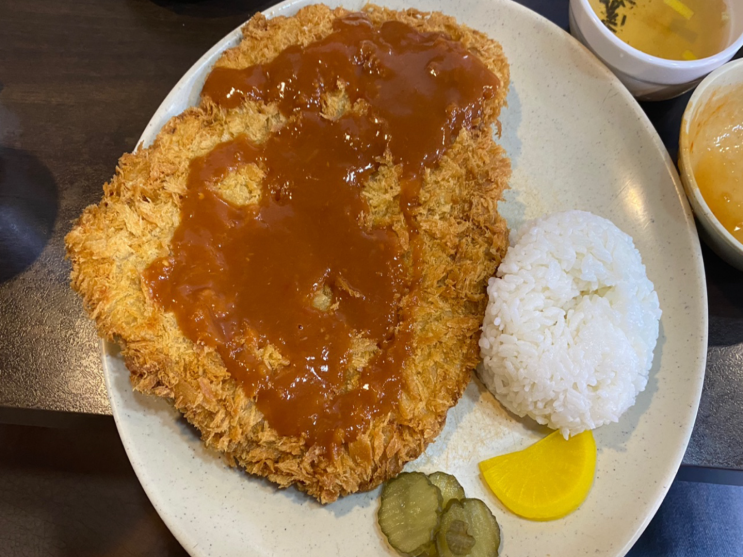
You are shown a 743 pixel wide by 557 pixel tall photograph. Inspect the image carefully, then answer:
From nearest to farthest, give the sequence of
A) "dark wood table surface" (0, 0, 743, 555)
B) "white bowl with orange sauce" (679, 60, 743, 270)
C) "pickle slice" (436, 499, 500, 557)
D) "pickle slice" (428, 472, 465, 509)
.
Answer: "pickle slice" (436, 499, 500, 557), "pickle slice" (428, 472, 465, 509), "white bowl with orange sauce" (679, 60, 743, 270), "dark wood table surface" (0, 0, 743, 555)

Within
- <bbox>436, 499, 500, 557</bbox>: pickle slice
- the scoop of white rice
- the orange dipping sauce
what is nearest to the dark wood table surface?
the orange dipping sauce

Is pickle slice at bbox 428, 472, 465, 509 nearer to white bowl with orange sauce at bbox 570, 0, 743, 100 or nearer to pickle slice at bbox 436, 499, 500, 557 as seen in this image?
pickle slice at bbox 436, 499, 500, 557

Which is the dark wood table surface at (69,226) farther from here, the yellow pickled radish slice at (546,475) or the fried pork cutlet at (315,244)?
the fried pork cutlet at (315,244)

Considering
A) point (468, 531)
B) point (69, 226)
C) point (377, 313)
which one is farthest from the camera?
point (69, 226)

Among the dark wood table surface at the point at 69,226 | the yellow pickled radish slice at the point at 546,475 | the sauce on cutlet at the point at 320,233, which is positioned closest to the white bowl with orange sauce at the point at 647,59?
the dark wood table surface at the point at 69,226

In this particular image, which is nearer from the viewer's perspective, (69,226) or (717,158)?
(717,158)

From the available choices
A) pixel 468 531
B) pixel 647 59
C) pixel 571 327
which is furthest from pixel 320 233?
pixel 647 59

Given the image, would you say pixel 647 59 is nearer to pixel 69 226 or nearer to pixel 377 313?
pixel 377 313
